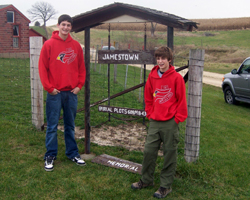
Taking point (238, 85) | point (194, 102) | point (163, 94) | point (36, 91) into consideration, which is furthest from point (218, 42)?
point (163, 94)

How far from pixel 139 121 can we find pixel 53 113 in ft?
10.2

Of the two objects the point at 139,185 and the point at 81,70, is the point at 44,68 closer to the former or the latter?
the point at 81,70

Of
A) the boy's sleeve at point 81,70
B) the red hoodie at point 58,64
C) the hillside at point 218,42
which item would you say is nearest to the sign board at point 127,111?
the boy's sleeve at point 81,70

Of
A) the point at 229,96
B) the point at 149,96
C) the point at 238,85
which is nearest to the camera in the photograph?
the point at 149,96

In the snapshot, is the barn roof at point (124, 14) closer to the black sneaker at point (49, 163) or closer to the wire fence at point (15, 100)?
the black sneaker at point (49, 163)

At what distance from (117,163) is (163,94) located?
147cm

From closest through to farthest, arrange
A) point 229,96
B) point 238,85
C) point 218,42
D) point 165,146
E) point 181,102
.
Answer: point 181,102 → point 165,146 → point 238,85 → point 229,96 → point 218,42

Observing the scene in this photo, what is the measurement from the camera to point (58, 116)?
422 cm

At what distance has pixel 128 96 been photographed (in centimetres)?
995

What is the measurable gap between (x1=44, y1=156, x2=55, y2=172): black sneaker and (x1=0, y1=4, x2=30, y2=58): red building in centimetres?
2498

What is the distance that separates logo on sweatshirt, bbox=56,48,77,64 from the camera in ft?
13.4

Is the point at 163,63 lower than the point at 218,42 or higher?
lower

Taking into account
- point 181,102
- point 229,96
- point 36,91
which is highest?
point 181,102

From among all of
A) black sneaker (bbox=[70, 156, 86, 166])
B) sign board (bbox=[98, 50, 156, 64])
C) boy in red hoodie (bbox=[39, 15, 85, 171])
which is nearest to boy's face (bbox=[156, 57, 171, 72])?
sign board (bbox=[98, 50, 156, 64])
